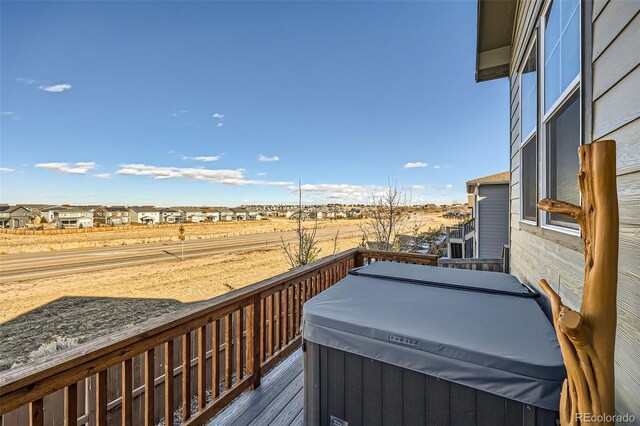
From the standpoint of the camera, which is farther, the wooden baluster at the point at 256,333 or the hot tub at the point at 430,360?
the wooden baluster at the point at 256,333

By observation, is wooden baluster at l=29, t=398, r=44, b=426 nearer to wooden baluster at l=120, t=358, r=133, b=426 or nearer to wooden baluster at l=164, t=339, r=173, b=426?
wooden baluster at l=120, t=358, r=133, b=426

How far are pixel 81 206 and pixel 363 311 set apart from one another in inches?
3005

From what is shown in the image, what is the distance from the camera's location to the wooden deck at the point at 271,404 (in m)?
2.00

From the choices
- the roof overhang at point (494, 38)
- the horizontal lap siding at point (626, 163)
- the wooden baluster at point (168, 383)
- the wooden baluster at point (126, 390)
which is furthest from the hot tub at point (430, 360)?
the roof overhang at point (494, 38)

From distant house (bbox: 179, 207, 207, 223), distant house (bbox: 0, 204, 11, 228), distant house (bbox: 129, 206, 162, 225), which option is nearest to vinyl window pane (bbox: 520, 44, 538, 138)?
distant house (bbox: 0, 204, 11, 228)

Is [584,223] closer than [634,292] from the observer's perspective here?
Yes

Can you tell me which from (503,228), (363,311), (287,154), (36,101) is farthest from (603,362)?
(287,154)

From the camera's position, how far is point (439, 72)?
9.70 metres

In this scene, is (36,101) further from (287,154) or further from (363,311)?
(363,311)

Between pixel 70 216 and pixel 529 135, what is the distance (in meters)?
70.8

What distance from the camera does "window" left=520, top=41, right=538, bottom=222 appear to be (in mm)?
2539

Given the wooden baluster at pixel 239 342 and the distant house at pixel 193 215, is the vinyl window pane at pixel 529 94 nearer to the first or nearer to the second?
the wooden baluster at pixel 239 342

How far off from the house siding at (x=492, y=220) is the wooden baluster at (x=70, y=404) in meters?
9.01

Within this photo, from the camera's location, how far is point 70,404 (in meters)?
1.21
